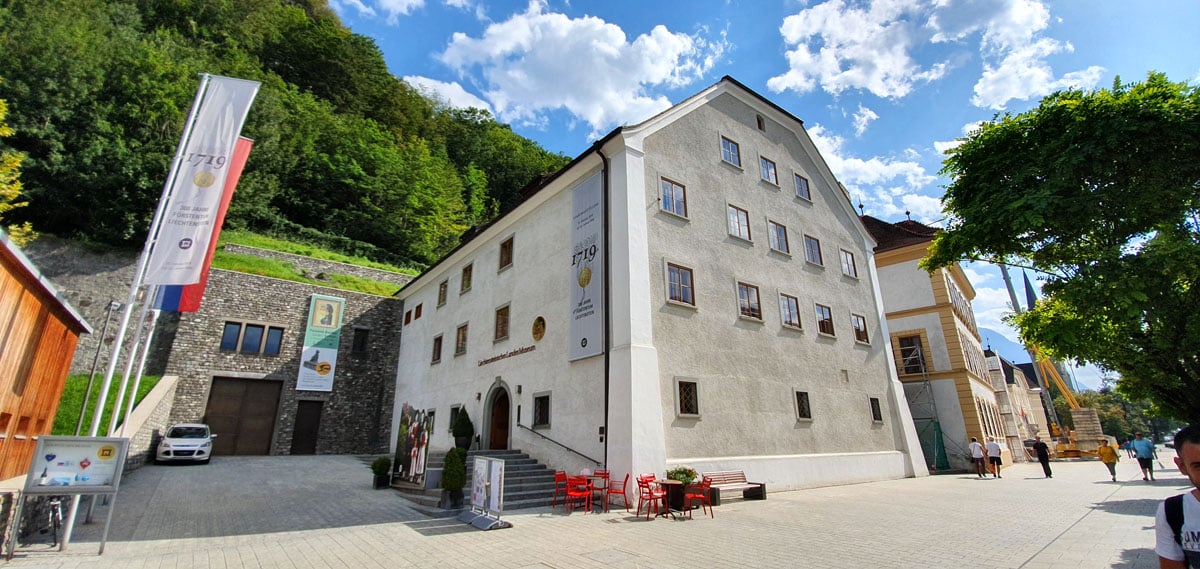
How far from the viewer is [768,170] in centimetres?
2019

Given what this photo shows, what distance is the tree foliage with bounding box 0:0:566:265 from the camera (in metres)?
25.8

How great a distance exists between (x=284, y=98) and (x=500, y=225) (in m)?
35.3

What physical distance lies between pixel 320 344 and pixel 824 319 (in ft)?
78.0

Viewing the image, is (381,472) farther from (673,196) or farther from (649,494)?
(673,196)

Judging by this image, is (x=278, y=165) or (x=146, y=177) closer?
(x=146, y=177)

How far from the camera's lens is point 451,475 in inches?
431

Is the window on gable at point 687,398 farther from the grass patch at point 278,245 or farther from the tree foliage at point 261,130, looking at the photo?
the tree foliage at point 261,130

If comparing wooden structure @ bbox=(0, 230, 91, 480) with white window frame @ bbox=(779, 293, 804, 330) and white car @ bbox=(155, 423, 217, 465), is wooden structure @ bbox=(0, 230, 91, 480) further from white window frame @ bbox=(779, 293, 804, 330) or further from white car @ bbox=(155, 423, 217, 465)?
white window frame @ bbox=(779, 293, 804, 330)

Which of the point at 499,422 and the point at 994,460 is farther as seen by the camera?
the point at 994,460

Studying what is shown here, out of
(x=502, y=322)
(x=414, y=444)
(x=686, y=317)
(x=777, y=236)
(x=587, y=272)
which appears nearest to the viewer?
(x=414, y=444)

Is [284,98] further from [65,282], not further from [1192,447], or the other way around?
[1192,447]

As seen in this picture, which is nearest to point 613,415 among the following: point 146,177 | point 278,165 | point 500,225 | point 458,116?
point 500,225

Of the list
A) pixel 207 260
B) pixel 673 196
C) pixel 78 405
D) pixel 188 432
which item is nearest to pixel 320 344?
pixel 188 432

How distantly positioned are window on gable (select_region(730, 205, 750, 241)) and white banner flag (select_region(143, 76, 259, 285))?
13810 millimetres
